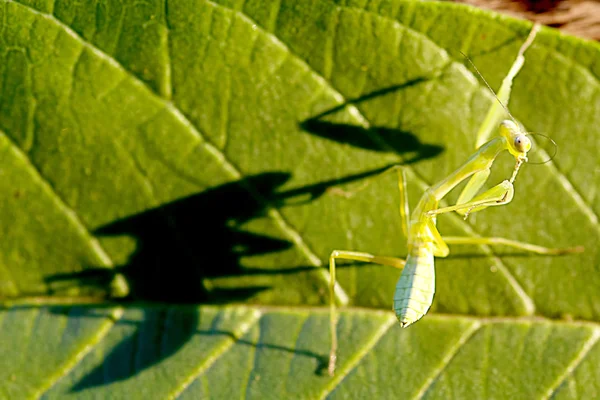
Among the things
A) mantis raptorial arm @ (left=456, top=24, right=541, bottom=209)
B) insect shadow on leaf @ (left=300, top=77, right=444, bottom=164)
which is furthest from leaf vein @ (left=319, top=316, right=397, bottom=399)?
insect shadow on leaf @ (left=300, top=77, right=444, bottom=164)

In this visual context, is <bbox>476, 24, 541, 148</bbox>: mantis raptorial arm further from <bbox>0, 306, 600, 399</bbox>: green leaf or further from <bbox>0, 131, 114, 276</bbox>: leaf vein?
<bbox>0, 131, 114, 276</bbox>: leaf vein

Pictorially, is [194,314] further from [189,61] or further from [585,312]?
[585,312]

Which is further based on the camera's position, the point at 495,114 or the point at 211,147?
the point at 211,147

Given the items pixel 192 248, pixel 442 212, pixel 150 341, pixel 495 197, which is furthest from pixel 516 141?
pixel 150 341

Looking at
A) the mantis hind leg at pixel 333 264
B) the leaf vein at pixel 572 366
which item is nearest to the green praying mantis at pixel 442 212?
the mantis hind leg at pixel 333 264

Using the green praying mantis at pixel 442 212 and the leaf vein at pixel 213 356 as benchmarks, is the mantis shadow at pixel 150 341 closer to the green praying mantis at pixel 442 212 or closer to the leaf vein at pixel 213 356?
the leaf vein at pixel 213 356

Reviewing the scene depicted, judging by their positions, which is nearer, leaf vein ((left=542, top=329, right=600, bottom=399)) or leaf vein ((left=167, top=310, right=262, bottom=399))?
leaf vein ((left=542, top=329, right=600, bottom=399))

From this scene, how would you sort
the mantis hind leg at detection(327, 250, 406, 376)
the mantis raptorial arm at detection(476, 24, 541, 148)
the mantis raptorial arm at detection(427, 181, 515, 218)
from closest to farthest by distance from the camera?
1. the mantis raptorial arm at detection(427, 181, 515, 218)
2. the mantis raptorial arm at detection(476, 24, 541, 148)
3. the mantis hind leg at detection(327, 250, 406, 376)

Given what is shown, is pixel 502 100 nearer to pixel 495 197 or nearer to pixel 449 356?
pixel 495 197
